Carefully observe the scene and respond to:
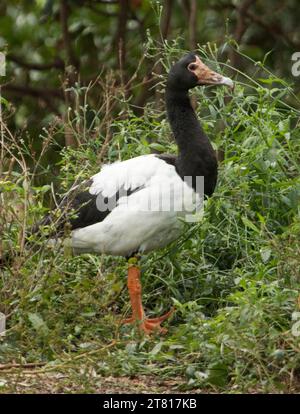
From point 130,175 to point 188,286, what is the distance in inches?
27.9

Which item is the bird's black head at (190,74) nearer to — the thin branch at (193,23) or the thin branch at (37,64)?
the thin branch at (193,23)

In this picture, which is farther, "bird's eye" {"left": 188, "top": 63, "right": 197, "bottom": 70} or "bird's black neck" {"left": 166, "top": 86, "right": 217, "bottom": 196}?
"bird's eye" {"left": 188, "top": 63, "right": 197, "bottom": 70}

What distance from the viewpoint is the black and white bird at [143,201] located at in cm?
755

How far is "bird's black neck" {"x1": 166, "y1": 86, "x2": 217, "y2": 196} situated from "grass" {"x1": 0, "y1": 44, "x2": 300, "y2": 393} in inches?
8.2

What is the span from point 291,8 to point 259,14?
1.20ft

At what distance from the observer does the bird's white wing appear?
7.62 m

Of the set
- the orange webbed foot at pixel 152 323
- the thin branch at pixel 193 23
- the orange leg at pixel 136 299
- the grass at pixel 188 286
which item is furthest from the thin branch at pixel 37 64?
the orange webbed foot at pixel 152 323

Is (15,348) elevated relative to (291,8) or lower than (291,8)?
lower

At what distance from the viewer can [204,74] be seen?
792 centimetres

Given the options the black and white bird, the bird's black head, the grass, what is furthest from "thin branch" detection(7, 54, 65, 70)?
the black and white bird

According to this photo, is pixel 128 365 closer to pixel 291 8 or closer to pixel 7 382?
pixel 7 382

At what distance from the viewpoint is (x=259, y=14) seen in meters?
11.5

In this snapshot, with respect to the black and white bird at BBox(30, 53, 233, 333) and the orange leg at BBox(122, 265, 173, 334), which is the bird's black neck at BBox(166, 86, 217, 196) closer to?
the black and white bird at BBox(30, 53, 233, 333)
